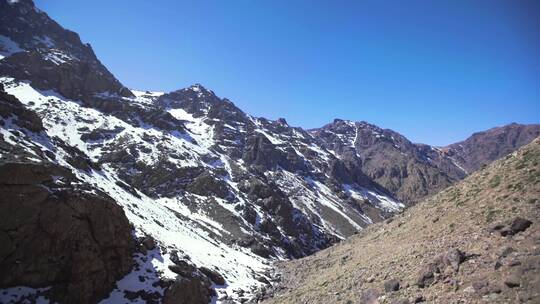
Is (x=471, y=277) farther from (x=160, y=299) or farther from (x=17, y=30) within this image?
(x=17, y=30)

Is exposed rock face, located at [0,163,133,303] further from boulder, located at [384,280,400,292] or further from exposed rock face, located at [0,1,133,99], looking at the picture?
exposed rock face, located at [0,1,133,99]

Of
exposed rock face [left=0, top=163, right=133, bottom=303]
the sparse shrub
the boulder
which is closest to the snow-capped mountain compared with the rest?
exposed rock face [left=0, top=163, right=133, bottom=303]

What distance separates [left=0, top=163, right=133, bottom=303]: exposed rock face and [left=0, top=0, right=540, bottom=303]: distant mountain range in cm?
9

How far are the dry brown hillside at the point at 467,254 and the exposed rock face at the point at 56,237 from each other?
17.3 metres

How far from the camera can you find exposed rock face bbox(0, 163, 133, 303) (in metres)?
29.3

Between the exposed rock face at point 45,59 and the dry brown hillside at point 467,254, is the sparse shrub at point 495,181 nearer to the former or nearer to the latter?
the dry brown hillside at point 467,254

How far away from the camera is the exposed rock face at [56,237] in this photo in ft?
96.2

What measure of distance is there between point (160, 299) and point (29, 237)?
40.5ft

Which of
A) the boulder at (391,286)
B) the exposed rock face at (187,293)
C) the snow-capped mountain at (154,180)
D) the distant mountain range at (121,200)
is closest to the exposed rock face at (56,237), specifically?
the distant mountain range at (121,200)

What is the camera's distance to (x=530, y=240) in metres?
19.4

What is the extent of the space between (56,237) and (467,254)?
3130 centimetres

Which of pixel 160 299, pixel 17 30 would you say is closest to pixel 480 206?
pixel 160 299

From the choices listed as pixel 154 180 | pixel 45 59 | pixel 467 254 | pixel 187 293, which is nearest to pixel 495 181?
pixel 467 254

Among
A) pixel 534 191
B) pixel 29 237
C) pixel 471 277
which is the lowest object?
pixel 29 237
